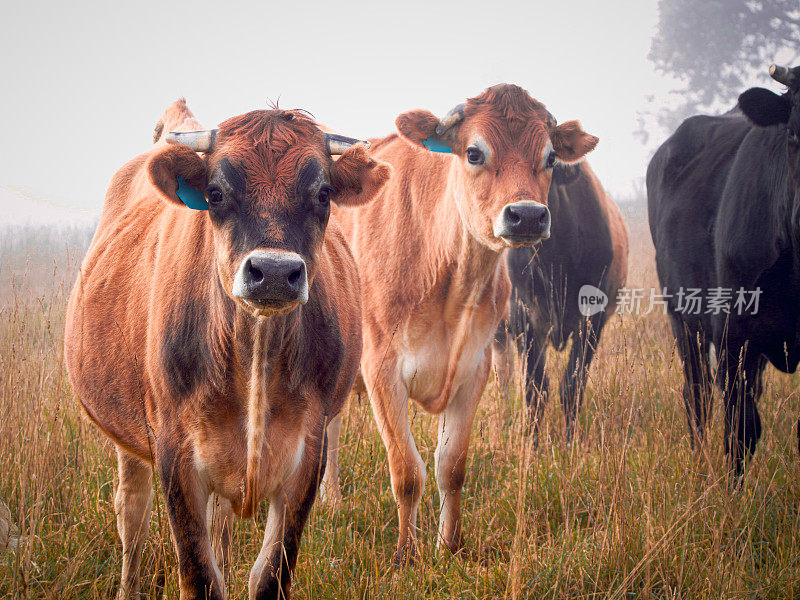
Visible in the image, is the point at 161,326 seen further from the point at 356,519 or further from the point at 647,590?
the point at 647,590

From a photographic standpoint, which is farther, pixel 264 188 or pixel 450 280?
pixel 450 280

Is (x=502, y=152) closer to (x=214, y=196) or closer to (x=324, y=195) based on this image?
(x=324, y=195)

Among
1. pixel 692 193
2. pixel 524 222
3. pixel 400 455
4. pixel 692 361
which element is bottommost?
pixel 400 455

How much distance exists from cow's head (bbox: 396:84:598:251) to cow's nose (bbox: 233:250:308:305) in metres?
1.75

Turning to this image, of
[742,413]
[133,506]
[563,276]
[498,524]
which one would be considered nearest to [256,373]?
[133,506]

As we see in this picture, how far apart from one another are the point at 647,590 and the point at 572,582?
1.01ft

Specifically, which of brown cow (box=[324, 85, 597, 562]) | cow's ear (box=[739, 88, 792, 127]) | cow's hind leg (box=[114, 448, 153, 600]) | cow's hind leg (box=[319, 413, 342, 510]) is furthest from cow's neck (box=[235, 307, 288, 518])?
cow's ear (box=[739, 88, 792, 127])

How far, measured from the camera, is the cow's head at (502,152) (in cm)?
362

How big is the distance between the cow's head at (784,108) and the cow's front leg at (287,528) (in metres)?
3.17

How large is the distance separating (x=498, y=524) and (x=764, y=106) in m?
3.04

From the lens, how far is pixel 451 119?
419 cm

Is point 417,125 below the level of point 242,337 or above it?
above

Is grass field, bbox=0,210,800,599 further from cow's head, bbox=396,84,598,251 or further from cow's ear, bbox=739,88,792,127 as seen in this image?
cow's ear, bbox=739,88,792,127


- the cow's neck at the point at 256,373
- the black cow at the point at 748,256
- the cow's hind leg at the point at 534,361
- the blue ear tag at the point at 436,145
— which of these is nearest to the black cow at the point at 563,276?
the cow's hind leg at the point at 534,361
